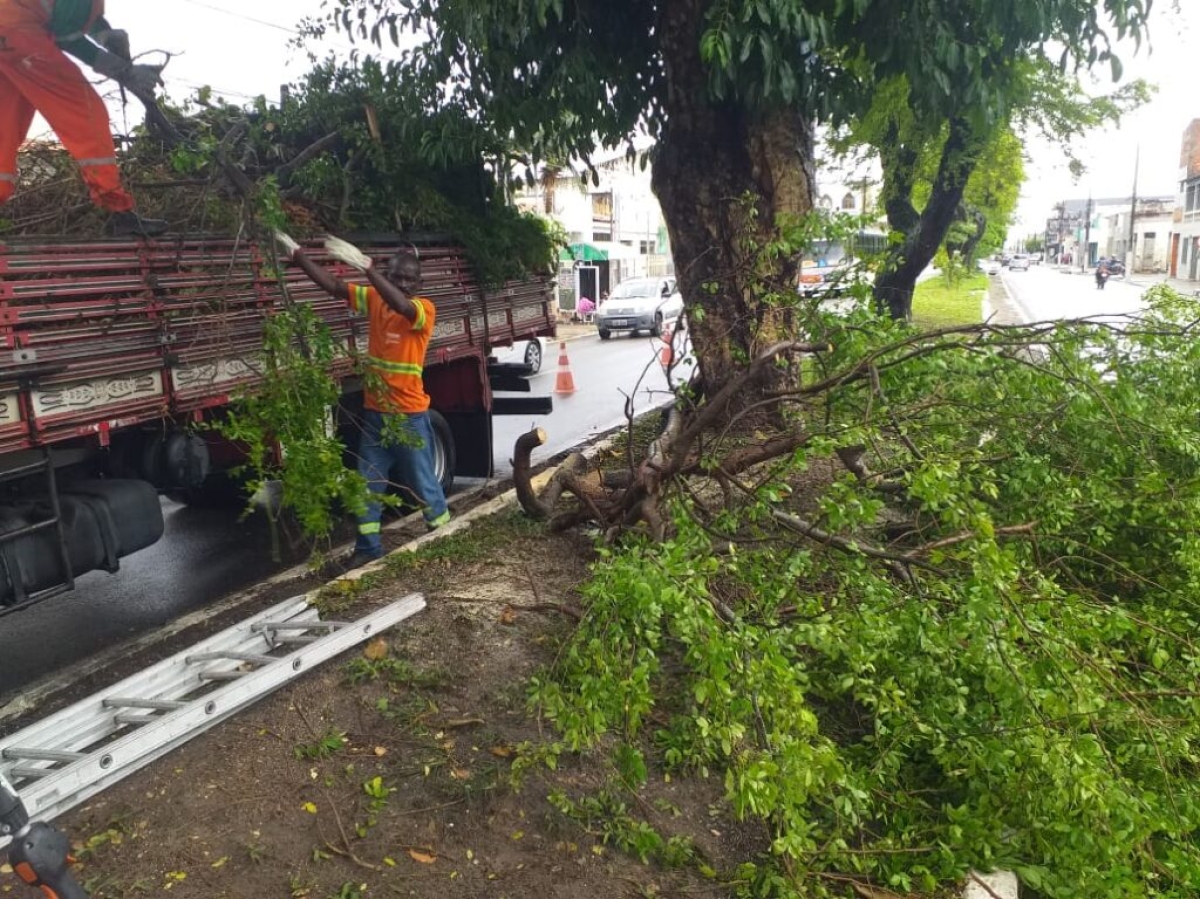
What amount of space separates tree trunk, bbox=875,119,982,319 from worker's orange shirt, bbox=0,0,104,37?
9.05 meters

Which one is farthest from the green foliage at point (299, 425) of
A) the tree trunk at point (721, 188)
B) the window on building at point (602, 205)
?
the window on building at point (602, 205)

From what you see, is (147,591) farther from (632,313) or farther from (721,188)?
(632,313)

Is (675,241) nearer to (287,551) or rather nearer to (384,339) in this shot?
(384,339)

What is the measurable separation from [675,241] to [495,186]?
5.03 feet

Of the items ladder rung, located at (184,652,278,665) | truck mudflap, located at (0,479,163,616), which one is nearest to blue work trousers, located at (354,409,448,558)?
truck mudflap, located at (0,479,163,616)

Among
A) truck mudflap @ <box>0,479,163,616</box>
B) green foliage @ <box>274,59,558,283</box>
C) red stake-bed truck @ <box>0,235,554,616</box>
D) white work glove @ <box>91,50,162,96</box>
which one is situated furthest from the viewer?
green foliage @ <box>274,59,558,283</box>

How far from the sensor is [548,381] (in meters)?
17.0

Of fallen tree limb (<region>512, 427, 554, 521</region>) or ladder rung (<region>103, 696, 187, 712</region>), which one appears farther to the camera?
fallen tree limb (<region>512, 427, 554, 521</region>)

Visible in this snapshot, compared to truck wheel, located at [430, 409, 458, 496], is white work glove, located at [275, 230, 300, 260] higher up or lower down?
higher up

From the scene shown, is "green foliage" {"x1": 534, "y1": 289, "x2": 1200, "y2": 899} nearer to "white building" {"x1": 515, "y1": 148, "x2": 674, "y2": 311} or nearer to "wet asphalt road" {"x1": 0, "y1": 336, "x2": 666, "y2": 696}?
"wet asphalt road" {"x1": 0, "y1": 336, "x2": 666, "y2": 696}

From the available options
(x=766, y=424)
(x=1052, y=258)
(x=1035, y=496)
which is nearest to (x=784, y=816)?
(x=1035, y=496)

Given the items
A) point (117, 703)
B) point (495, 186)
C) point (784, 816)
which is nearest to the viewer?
point (784, 816)

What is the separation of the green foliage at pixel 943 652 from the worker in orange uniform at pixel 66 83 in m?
3.38

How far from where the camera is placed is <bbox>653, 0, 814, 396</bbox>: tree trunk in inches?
280
